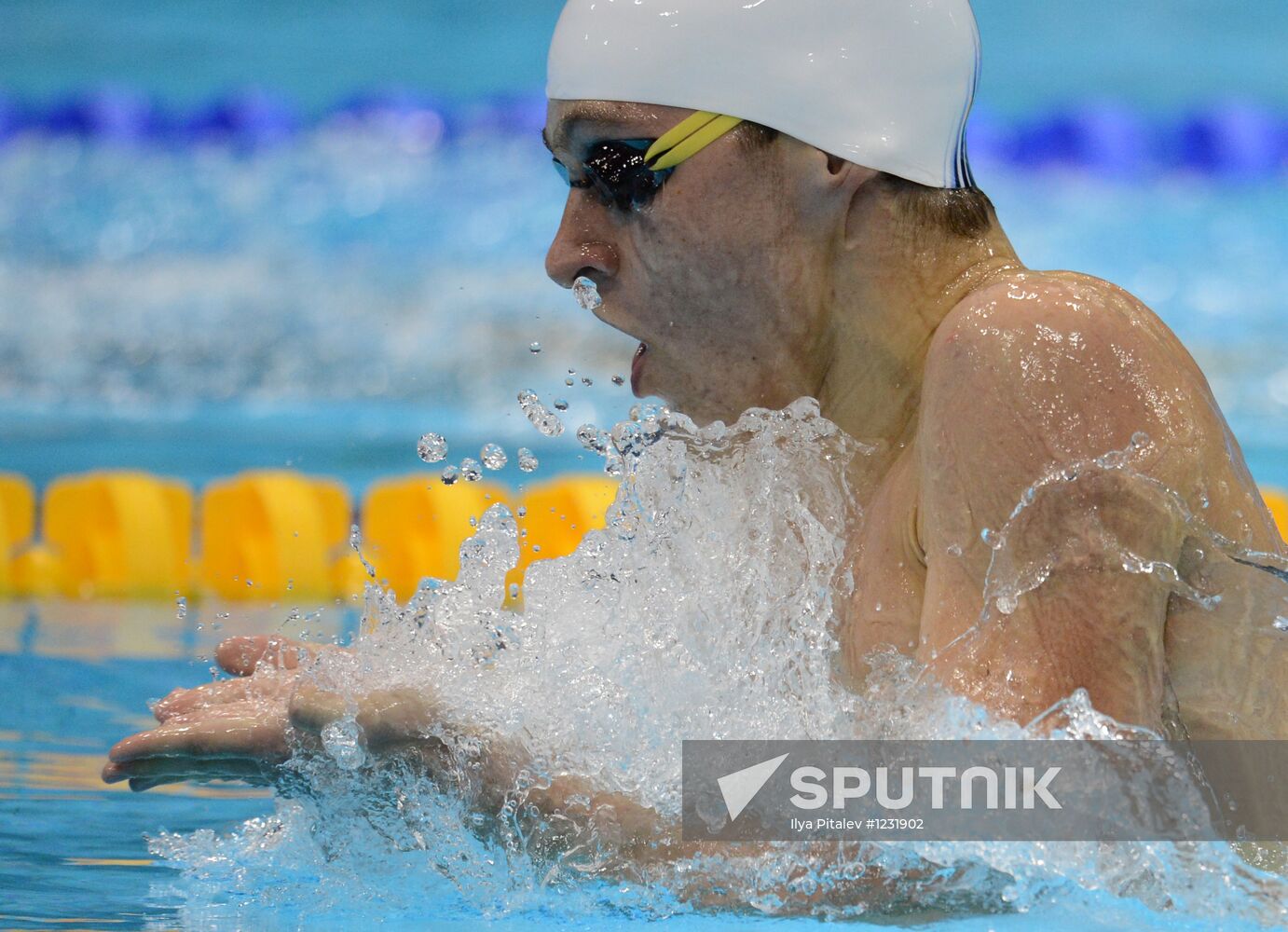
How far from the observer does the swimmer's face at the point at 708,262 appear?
1.46 meters

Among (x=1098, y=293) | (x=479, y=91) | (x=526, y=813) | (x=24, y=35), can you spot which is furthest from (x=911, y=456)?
(x=24, y=35)

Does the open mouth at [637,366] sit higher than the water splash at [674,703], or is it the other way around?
the open mouth at [637,366]

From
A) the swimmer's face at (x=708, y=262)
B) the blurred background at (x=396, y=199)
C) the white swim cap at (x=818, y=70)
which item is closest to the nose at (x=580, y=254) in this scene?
the swimmer's face at (x=708, y=262)

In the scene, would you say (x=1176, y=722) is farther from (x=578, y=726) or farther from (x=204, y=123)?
(x=204, y=123)

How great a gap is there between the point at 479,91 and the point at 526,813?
12.1 meters

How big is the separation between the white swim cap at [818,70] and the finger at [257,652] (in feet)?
2.40

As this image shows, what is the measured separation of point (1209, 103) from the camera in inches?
482

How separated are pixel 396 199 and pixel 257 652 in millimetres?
10822

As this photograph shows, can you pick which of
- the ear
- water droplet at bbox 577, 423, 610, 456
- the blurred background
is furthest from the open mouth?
the blurred background

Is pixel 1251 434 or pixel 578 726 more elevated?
pixel 1251 434

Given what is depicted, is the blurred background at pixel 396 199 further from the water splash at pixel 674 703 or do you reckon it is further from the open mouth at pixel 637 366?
the open mouth at pixel 637 366

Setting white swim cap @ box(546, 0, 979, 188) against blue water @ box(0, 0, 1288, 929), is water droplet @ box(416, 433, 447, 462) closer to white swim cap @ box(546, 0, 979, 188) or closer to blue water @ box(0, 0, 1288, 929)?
white swim cap @ box(546, 0, 979, 188)

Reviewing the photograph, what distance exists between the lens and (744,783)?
138cm

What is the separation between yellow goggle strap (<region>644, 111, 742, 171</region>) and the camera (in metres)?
1.47
